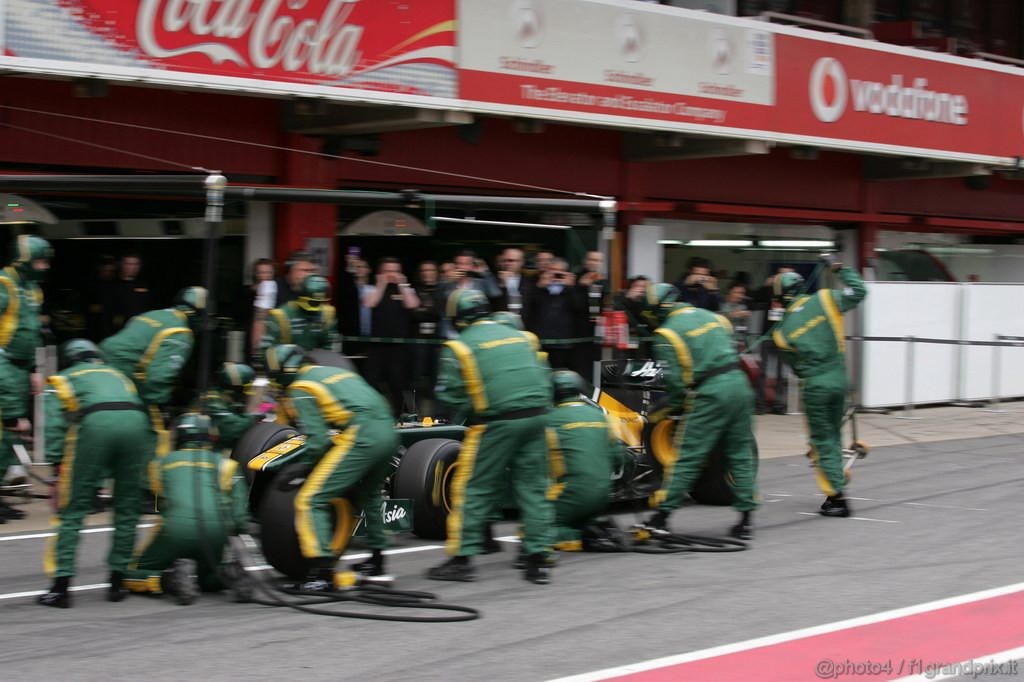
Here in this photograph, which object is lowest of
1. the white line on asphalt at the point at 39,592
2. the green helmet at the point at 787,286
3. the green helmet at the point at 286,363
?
the white line on asphalt at the point at 39,592

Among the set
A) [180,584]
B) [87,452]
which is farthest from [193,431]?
[180,584]

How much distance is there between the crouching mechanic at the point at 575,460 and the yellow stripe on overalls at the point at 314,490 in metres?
1.62

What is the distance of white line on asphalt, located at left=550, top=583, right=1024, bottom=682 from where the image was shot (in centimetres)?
578

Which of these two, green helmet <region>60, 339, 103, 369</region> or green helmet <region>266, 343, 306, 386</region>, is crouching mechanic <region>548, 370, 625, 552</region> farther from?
green helmet <region>60, 339, 103, 369</region>

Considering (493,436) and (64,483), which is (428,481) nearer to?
(493,436)

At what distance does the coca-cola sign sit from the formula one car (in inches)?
149

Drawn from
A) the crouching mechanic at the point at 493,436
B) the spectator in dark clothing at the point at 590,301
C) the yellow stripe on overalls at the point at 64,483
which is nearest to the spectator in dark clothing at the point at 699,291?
the spectator in dark clothing at the point at 590,301

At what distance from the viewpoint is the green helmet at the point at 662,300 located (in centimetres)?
916

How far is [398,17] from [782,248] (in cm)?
840

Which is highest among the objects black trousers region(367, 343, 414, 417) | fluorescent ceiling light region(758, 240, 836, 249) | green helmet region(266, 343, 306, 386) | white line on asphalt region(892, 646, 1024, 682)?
fluorescent ceiling light region(758, 240, 836, 249)

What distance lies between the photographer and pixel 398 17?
1273 cm

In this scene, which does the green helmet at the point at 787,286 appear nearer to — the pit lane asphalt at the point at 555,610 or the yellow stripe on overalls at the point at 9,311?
the pit lane asphalt at the point at 555,610

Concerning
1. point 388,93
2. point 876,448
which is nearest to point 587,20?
point 388,93

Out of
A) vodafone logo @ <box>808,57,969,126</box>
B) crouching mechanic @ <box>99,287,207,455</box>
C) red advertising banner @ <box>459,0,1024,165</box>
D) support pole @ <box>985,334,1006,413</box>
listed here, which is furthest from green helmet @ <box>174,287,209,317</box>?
support pole @ <box>985,334,1006,413</box>
